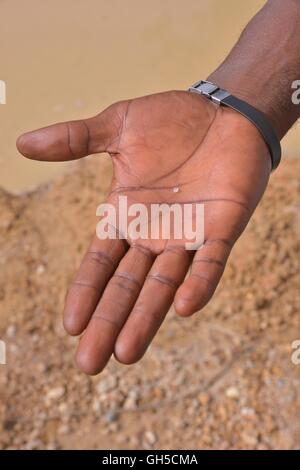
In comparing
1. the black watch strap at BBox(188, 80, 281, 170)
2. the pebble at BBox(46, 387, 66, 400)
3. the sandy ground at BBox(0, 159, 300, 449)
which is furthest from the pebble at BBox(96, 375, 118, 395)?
the black watch strap at BBox(188, 80, 281, 170)

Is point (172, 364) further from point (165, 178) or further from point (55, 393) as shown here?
point (165, 178)

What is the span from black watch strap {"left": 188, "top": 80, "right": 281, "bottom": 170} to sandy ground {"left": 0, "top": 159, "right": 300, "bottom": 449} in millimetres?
868

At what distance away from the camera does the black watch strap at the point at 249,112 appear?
199 centimetres

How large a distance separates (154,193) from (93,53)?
2.48 m

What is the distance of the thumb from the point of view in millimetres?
1805

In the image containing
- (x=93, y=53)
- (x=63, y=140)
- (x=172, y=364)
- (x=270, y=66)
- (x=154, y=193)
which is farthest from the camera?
(x=93, y=53)

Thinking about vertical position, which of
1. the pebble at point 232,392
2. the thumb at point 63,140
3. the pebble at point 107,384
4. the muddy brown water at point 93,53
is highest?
the thumb at point 63,140

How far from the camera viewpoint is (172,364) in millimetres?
2641

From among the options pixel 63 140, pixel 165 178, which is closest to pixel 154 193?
pixel 165 178

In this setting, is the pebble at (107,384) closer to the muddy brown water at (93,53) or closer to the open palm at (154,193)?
the open palm at (154,193)

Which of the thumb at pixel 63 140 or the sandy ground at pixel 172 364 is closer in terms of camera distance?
the thumb at pixel 63 140

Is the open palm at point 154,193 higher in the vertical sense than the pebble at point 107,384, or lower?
higher

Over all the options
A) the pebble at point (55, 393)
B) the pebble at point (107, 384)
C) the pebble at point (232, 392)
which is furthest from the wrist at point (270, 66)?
the pebble at point (55, 393)

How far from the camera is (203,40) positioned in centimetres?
425
